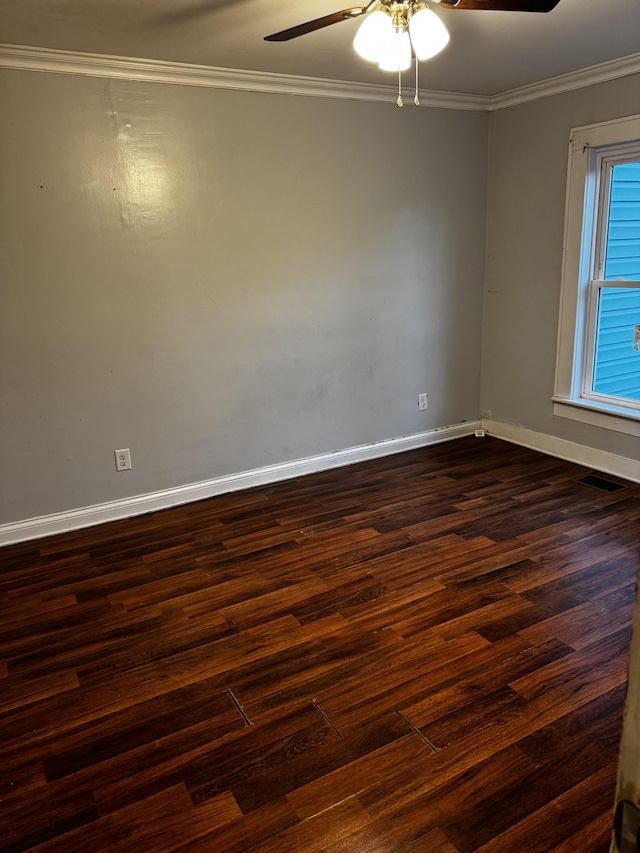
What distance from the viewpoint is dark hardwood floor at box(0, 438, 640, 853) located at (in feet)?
5.40

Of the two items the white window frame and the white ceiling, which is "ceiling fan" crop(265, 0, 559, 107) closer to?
the white ceiling

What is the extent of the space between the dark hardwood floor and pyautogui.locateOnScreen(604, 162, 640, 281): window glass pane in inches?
53.7

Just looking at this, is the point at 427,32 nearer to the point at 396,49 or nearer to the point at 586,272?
the point at 396,49

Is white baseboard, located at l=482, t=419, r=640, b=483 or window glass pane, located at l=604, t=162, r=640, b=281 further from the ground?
window glass pane, located at l=604, t=162, r=640, b=281

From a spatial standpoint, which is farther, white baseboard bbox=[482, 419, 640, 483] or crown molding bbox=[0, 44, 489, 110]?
white baseboard bbox=[482, 419, 640, 483]

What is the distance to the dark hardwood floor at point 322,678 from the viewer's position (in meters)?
1.65

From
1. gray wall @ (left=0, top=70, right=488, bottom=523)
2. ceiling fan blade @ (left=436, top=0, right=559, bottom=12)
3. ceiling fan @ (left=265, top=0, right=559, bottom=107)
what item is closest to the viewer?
ceiling fan blade @ (left=436, top=0, right=559, bottom=12)

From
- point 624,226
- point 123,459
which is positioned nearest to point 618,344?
point 624,226

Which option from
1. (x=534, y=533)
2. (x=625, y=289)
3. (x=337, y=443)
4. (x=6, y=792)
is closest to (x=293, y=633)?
(x=6, y=792)

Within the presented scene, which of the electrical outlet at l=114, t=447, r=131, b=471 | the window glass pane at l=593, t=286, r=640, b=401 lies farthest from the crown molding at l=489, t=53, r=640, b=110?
the electrical outlet at l=114, t=447, r=131, b=471

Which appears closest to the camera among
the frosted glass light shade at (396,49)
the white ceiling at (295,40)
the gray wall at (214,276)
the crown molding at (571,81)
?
the frosted glass light shade at (396,49)

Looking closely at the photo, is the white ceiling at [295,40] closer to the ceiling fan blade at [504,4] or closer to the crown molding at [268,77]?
the crown molding at [268,77]

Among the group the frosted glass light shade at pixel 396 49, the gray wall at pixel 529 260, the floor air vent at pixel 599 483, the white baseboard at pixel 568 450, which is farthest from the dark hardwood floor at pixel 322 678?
the frosted glass light shade at pixel 396 49

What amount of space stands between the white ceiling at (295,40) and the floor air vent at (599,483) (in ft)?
7.68
